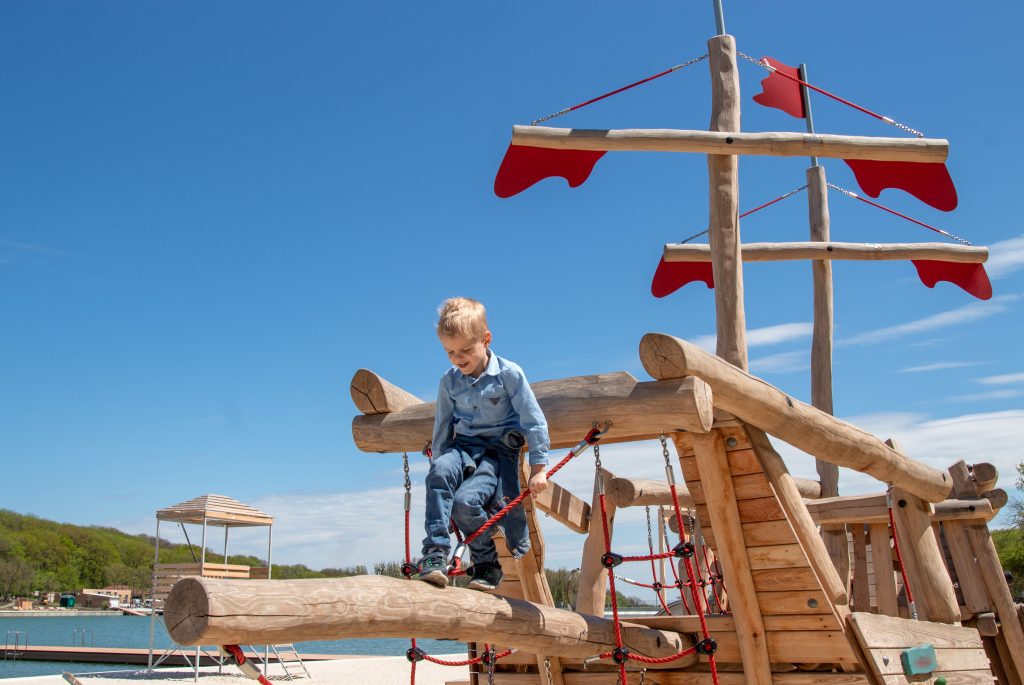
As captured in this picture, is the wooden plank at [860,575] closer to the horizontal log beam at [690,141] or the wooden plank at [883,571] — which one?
the wooden plank at [883,571]

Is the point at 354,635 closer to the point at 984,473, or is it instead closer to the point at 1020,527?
the point at 984,473

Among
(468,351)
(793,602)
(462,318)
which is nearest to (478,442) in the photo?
(468,351)

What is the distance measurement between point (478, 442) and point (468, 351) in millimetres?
458

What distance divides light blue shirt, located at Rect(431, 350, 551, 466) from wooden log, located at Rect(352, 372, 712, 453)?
61 centimetres

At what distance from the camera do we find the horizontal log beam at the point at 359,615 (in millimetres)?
2857

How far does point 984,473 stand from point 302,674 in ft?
36.3

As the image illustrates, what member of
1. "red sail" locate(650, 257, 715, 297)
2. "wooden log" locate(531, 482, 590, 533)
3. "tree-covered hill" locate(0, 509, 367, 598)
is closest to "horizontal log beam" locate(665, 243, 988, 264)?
"red sail" locate(650, 257, 715, 297)

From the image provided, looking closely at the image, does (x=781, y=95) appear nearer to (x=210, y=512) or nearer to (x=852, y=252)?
(x=852, y=252)

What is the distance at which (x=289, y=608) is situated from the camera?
120 inches

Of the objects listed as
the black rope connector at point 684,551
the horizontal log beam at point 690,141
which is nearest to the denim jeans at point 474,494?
the black rope connector at point 684,551

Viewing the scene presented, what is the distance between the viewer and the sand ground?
13147 millimetres

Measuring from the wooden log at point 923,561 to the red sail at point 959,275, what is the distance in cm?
536

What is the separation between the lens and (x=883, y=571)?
28.9ft

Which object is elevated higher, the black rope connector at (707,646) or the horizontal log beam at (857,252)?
the horizontal log beam at (857,252)
